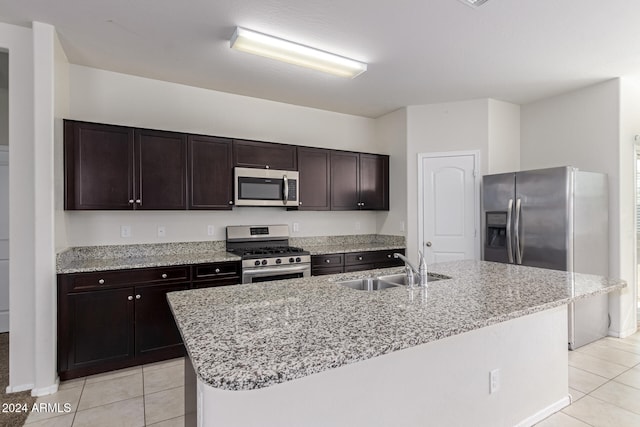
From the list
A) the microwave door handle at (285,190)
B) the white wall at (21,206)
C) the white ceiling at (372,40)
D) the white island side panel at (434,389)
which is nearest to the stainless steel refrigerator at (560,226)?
the white ceiling at (372,40)

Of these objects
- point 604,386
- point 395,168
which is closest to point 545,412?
point 604,386

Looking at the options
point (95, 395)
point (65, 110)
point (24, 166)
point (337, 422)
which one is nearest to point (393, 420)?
point (337, 422)

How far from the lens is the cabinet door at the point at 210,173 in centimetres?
339

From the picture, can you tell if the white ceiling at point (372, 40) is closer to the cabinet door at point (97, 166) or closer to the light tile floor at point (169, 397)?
the cabinet door at point (97, 166)

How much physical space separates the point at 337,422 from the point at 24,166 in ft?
9.28

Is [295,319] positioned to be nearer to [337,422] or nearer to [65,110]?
[337,422]

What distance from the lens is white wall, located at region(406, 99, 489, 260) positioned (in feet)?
13.6

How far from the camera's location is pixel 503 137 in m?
4.27

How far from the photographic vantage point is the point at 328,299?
1.68m

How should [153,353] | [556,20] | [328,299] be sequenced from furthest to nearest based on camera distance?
[153,353], [556,20], [328,299]

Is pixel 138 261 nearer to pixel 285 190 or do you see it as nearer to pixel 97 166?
pixel 97 166

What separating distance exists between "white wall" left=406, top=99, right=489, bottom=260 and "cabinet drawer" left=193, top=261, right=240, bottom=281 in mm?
2257

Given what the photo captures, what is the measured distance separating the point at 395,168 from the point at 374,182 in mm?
341

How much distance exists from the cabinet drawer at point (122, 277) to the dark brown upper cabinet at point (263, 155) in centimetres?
126
